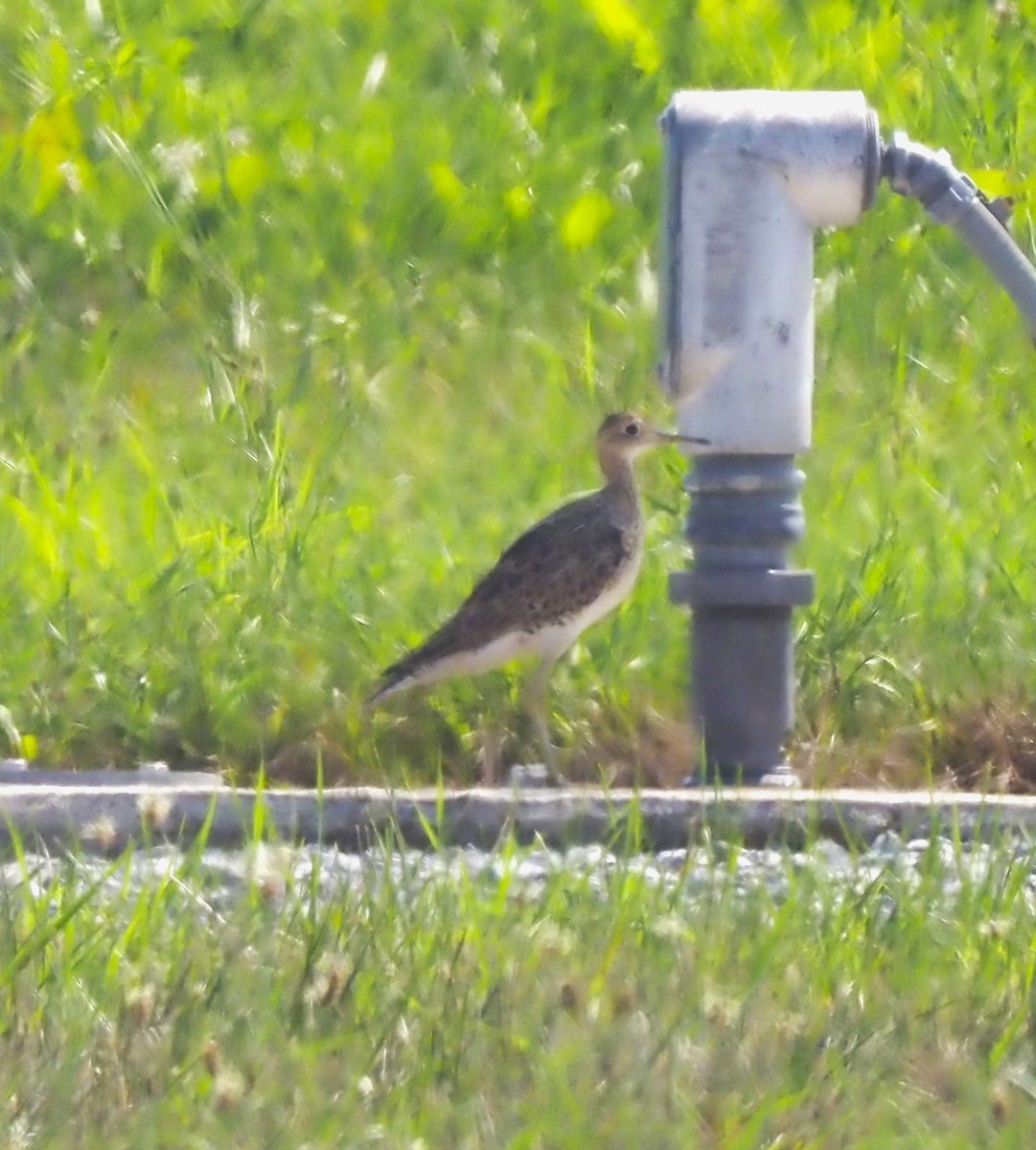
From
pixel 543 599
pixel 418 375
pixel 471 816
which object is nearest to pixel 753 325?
pixel 471 816

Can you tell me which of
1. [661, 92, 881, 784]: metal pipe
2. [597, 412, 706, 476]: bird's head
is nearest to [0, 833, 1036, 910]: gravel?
[661, 92, 881, 784]: metal pipe

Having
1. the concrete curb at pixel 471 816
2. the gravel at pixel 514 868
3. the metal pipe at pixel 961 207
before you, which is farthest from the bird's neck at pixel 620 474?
the gravel at pixel 514 868

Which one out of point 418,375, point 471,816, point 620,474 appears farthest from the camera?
point 418,375

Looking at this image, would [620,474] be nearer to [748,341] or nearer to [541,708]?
[541,708]

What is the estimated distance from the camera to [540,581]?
6148 millimetres

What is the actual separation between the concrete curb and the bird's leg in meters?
0.66

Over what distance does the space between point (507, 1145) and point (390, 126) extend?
610 cm

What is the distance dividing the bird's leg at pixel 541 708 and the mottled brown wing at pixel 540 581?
0.11 metres

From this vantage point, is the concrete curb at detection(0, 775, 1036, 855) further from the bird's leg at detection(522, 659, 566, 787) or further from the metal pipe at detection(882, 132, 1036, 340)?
the metal pipe at detection(882, 132, 1036, 340)

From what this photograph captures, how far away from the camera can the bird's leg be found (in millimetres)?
5648

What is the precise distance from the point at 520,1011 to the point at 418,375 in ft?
14.8

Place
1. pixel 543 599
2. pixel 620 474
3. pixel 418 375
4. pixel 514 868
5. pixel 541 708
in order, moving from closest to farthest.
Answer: pixel 514 868
pixel 541 708
pixel 543 599
pixel 620 474
pixel 418 375

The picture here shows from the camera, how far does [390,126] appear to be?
8812 mm

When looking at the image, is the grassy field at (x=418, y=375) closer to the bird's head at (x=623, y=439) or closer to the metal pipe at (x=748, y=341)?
the bird's head at (x=623, y=439)
